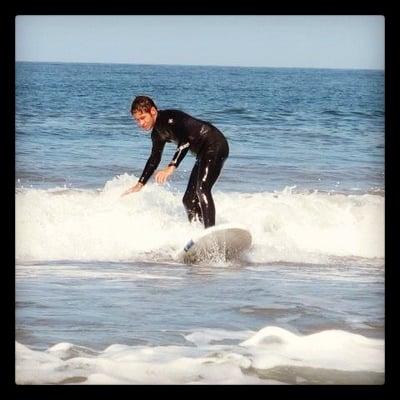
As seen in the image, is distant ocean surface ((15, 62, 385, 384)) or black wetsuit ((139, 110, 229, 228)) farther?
black wetsuit ((139, 110, 229, 228))

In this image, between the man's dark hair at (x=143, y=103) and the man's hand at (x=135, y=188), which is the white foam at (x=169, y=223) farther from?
the man's dark hair at (x=143, y=103)

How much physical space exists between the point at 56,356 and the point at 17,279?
0.40 meters

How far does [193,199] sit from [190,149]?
0.77 feet

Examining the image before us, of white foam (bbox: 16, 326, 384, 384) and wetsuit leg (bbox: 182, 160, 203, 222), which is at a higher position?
wetsuit leg (bbox: 182, 160, 203, 222)

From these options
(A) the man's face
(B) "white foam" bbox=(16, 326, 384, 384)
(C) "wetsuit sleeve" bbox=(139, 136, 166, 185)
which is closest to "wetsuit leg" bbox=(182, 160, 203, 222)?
(C) "wetsuit sleeve" bbox=(139, 136, 166, 185)

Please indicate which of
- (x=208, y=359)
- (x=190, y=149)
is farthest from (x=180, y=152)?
(x=208, y=359)

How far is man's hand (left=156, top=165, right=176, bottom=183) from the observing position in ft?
16.7

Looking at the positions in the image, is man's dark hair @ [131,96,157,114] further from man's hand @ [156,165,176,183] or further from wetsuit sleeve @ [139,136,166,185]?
man's hand @ [156,165,176,183]

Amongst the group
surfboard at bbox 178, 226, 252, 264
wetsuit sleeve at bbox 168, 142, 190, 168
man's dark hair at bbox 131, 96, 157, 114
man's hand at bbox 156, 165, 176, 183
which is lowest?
surfboard at bbox 178, 226, 252, 264

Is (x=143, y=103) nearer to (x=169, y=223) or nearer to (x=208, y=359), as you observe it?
(x=169, y=223)
